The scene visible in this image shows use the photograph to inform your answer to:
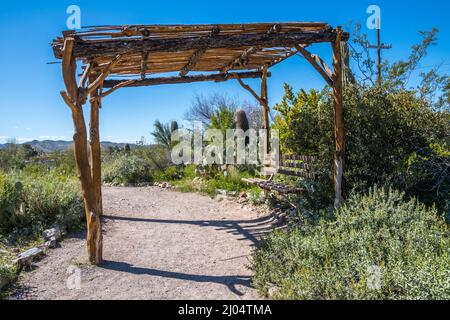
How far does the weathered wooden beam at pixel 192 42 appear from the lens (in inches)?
155

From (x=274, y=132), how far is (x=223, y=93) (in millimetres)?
10386

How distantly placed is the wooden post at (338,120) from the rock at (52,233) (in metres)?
4.03

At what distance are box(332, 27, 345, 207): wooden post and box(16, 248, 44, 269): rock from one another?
13.0ft

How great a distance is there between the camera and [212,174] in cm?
1011

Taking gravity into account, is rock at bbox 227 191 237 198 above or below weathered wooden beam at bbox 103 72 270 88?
below

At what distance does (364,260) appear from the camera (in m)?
2.92

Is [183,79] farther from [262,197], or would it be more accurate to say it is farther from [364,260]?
[364,260]

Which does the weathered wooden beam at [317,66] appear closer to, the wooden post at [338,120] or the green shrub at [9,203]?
the wooden post at [338,120]

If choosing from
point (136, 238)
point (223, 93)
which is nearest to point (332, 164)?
point (136, 238)

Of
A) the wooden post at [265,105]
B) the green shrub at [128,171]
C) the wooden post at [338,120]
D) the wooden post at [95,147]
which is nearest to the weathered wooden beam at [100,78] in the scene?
the wooden post at [95,147]

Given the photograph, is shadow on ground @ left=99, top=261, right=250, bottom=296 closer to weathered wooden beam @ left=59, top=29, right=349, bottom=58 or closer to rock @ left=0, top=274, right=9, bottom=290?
rock @ left=0, top=274, right=9, bottom=290

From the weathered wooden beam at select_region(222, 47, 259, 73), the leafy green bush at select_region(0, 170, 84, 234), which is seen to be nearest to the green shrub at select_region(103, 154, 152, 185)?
the leafy green bush at select_region(0, 170, 84, 234)

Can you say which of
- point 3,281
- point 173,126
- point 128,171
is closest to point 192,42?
point 3,281

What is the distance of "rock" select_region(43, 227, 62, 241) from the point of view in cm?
477
